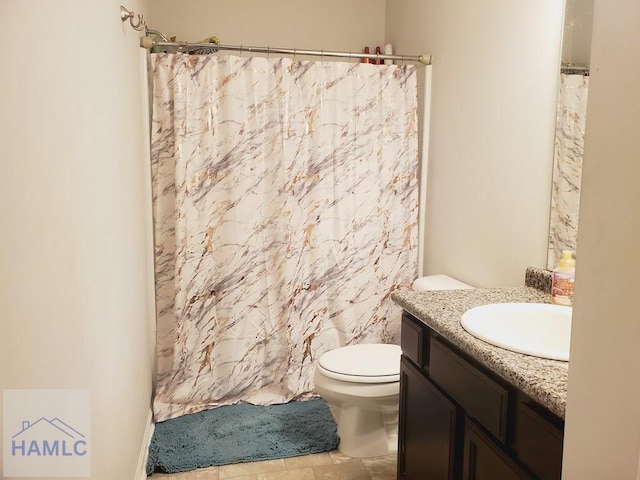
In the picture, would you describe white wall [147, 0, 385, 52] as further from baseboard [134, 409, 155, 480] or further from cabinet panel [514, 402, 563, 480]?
cabinet panel [514, 402, 563, 480]

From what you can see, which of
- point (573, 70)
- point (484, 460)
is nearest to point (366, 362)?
point (484, 460)

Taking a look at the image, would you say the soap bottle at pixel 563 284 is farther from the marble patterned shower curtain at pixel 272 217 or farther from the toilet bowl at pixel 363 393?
the marble patterned shower curtain at pixel 272 217

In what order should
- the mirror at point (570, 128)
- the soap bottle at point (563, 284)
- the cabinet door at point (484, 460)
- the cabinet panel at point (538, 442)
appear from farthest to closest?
the mirror at point (570, 128) → the soap bottle at point (563, 284) → the cabinet door at point (484, 460) → the cabinet panel at point (538, 442)

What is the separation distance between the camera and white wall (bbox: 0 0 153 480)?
2.83 feet

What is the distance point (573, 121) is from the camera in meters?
1.75

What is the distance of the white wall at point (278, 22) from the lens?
116 inches

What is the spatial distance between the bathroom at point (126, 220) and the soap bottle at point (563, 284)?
239mm

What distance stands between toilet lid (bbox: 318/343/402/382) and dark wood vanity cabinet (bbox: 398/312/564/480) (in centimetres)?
28

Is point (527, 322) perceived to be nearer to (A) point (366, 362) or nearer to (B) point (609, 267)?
(A) point (366, 362)

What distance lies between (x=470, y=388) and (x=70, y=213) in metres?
1.04

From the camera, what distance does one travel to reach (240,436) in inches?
93.2

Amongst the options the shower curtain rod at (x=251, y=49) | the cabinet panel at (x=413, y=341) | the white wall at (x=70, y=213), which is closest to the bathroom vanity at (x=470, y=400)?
the cabinet panel at (x=413, y=341)

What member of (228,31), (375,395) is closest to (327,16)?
(228,31)

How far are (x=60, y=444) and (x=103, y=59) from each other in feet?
3.38
